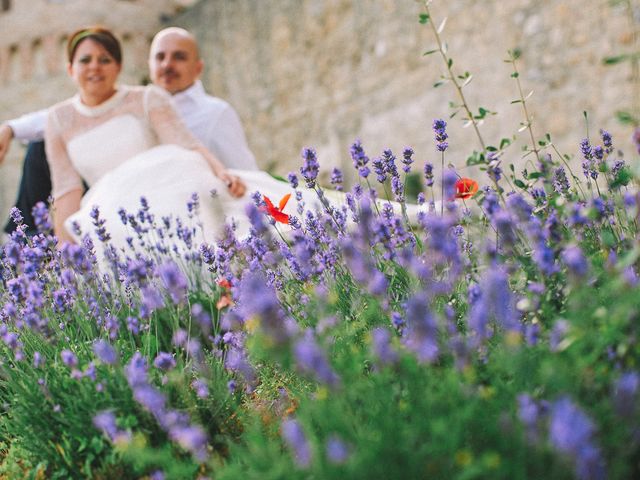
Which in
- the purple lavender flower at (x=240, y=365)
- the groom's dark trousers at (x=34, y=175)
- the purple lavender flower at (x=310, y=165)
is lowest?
the purple lavender flower at (x=240, y=365)

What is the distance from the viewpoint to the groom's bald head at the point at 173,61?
4.85 meters

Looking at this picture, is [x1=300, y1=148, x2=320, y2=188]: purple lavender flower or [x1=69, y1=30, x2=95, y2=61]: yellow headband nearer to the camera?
[x1=300, y1=148, x2=320, y2=188]: purple lavender flower

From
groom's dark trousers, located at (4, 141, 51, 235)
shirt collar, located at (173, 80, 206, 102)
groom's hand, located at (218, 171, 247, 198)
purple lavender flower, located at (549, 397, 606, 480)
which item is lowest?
purple lavender flower, located at (549, 397, 606, 480)

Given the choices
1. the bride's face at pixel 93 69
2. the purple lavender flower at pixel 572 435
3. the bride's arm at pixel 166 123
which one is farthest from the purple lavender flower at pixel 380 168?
the bride's face at pixel 93 69

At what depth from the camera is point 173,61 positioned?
4852 millimetres

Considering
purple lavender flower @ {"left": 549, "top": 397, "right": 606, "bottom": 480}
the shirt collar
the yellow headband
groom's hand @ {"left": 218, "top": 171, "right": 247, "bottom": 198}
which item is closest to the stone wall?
the shirt collar

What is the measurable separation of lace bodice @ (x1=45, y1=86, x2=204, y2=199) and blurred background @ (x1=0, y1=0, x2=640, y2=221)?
83.8 inches

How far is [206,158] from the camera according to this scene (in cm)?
390

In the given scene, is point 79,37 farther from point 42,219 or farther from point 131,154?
point 42,219

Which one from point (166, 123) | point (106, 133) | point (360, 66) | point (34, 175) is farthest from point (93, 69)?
point (360, 66)

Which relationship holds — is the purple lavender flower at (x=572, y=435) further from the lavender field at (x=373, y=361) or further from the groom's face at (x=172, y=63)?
the groom's face at (x=172, y=63)

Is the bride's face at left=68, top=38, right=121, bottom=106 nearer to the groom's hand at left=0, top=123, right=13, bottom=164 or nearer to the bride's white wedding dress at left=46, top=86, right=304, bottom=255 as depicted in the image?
the bride's white wedding dress at left=46, top=86, right=304, bottom=255

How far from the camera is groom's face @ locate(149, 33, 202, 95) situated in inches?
191

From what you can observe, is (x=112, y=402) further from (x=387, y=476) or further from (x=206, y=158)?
(x=206, y=158)
